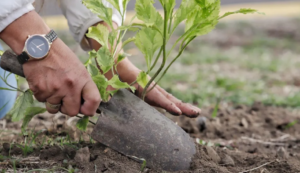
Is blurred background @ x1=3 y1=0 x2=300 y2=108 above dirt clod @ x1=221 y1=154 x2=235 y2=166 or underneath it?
above

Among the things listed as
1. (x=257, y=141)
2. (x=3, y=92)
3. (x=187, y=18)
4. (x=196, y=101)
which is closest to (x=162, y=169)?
(x=187, y=18)

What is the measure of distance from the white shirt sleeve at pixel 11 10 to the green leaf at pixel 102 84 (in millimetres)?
426

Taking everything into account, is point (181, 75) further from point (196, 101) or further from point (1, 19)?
point (1, 19)

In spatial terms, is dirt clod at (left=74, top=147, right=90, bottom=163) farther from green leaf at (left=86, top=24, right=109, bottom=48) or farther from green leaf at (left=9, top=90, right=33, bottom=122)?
green leaf at (left=86, top=24, right=109, bottom=48)

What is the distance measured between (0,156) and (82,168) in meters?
0.43

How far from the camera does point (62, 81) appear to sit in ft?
5.50

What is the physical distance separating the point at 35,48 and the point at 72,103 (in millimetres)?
285

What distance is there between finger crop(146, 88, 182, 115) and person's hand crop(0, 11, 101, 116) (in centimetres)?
48

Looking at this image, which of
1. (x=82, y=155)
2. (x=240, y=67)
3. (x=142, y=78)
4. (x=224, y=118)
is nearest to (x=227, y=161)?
(x=142, y=78)

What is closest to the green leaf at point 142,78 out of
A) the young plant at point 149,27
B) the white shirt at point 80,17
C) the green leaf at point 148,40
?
the young plant at point 149,27

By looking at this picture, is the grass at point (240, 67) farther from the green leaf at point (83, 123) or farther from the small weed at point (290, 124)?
the green leaf at point (83, 123)

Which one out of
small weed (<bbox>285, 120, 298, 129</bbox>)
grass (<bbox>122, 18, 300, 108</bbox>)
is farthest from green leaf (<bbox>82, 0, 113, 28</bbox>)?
grass (<bbox>122, 18, 300, 108</bbox>)

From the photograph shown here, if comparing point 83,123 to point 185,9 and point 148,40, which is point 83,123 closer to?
point 148,40

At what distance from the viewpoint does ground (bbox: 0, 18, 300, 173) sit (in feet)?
6.09
